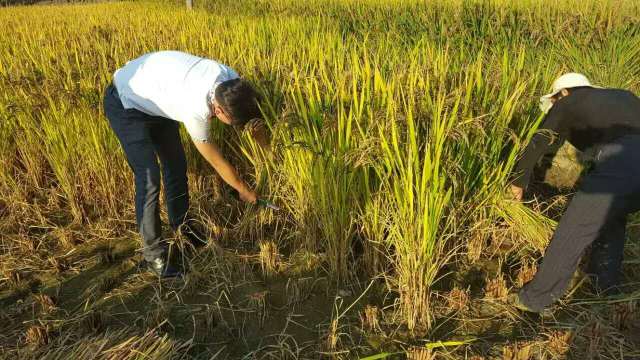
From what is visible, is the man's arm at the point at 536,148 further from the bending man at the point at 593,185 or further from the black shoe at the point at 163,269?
the black shoe at the point at 163,269

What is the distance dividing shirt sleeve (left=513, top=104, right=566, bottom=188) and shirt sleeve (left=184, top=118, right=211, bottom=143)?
143 centimetres

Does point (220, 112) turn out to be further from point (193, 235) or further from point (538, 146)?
point (538, 146)

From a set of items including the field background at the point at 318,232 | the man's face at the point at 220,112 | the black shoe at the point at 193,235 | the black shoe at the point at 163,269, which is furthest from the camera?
the black shoe at the point at 193,235

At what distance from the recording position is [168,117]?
1.97 m

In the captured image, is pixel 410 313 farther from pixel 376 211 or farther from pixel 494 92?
pixel 494 92

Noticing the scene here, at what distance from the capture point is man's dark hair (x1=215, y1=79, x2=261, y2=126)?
1711 millimetres

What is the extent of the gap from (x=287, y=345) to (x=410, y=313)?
516mm

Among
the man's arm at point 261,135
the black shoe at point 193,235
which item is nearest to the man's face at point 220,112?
the man's arm at point 261,135

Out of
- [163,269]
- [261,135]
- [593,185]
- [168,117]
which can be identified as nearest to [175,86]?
[168,117]

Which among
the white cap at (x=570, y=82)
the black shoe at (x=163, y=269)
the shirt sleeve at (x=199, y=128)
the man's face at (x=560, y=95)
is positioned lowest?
the black shoe at (x=163, y=269)

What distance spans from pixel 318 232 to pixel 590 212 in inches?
47.7

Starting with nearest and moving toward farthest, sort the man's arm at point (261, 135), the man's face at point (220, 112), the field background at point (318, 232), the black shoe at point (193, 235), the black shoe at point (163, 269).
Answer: the field background at point (318, 232) < the man's face at point (220, 112) < the man's arm at point (261, 135) < the black shoe at point (163, 269) < the black shoe at point (193, 235)

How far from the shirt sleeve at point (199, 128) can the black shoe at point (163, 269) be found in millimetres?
685

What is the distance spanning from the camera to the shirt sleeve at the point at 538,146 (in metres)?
1.87
